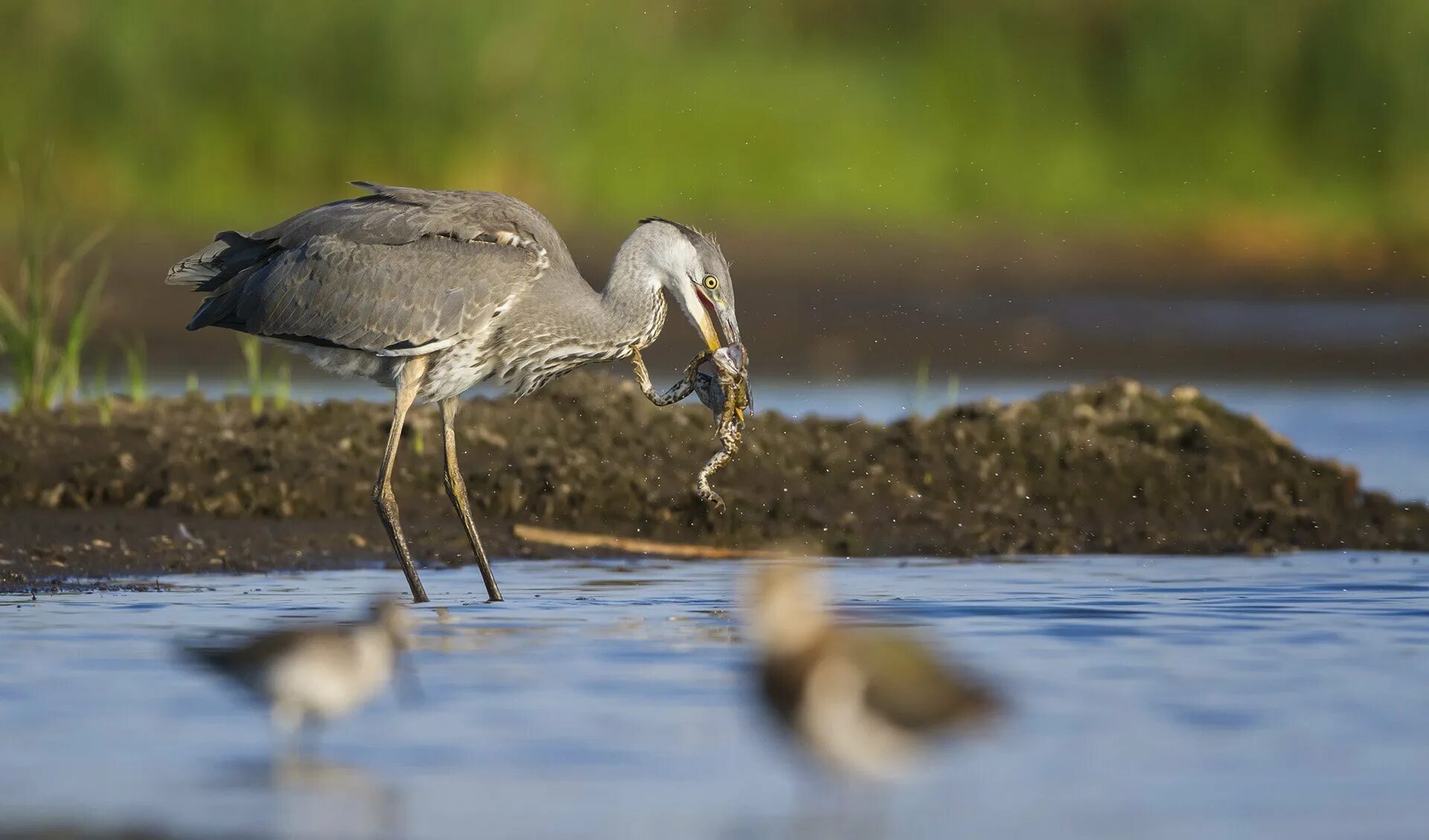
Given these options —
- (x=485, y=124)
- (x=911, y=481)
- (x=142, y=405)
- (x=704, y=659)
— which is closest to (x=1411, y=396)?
(x=911, y=481)

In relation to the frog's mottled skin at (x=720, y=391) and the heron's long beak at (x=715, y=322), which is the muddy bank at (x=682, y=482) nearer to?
the frog's mottled skin at (x=720, y=391)

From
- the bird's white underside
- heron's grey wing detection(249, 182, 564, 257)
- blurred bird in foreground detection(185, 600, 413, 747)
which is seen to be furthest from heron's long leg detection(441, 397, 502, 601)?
the bird's white underside

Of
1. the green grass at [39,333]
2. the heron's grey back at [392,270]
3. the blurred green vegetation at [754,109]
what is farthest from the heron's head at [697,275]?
the blurred green vegetation at [754,109]

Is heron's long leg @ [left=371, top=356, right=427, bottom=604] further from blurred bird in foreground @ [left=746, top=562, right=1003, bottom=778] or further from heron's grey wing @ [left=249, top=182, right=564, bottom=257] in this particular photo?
blurred bird in foreground @ [left=746, top=562, right=1003, bottom=778]

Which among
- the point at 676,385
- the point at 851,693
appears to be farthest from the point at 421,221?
the point at 851,693

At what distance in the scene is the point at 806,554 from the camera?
1065 cm

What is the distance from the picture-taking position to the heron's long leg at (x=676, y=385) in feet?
31.7

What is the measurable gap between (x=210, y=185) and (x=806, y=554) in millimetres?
10416

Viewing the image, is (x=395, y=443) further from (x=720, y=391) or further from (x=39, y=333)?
(x=39, y=333)

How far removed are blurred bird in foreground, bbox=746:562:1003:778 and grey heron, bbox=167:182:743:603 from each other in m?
3.99

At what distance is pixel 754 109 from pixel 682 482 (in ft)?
40.6

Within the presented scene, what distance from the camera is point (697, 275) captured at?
9.70 meters

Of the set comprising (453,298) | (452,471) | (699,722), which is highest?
(453,298)

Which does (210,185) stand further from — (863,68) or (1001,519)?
(1001,519)
